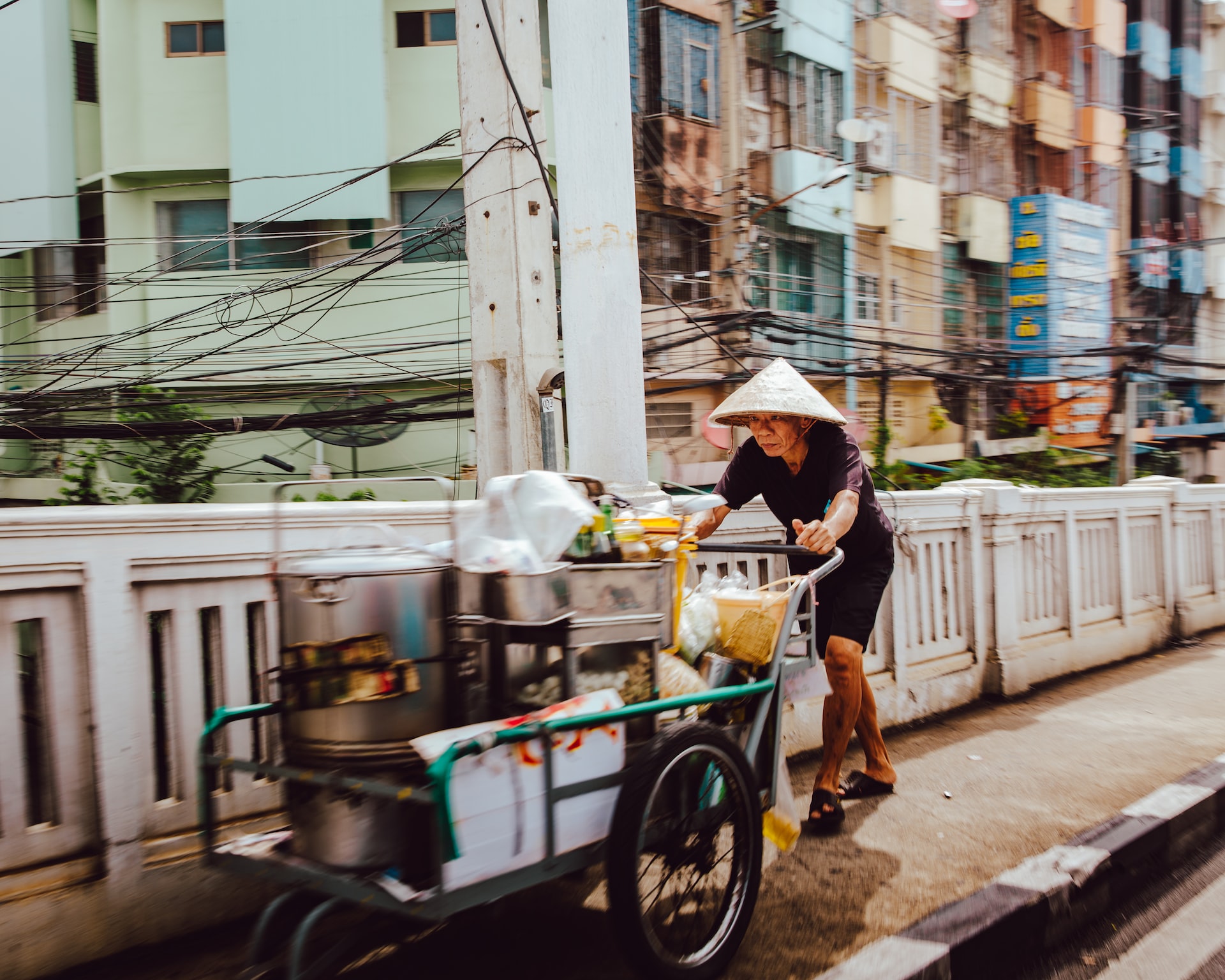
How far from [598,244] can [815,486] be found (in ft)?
4.07

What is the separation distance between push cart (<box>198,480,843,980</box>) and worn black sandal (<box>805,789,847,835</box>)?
1.00m

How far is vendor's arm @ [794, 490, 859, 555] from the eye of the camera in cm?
327

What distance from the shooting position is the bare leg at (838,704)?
3934 millimetres

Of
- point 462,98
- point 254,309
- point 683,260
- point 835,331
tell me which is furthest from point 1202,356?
point 462,98

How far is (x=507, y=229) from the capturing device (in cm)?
539

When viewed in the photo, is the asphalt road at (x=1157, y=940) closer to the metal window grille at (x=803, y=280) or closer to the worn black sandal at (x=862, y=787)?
the worn black sandal at (x=862, y=787)

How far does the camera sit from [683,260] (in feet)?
55.2

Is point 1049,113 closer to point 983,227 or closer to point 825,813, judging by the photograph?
point 983,227

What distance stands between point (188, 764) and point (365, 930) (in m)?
1.14

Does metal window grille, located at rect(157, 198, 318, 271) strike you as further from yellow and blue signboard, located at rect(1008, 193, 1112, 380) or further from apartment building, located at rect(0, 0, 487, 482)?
yellow and blue signboard, located at rect(1008, 193, 1112, 380)

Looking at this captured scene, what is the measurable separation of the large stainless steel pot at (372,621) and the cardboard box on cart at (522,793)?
98mm

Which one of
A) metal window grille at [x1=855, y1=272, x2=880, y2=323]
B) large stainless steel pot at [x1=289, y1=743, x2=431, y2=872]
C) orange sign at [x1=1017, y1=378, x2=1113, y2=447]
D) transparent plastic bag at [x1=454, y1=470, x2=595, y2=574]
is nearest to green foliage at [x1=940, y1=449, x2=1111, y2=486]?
orange sign at [x1=1017, y1=378, x2=1113, y2=447]

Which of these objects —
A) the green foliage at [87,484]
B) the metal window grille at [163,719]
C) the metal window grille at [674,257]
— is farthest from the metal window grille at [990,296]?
the metal window grille at [163,719]

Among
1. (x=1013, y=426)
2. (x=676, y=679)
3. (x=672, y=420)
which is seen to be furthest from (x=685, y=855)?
(x=1013, y=426)
